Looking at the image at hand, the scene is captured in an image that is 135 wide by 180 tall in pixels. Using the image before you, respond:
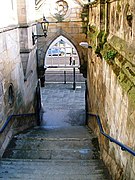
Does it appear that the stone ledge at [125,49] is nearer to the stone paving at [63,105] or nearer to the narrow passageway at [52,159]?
the narrow passageway at [52,159]

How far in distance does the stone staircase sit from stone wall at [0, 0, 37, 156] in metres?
0.43

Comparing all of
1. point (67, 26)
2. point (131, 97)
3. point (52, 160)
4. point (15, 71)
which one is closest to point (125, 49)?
point (131, 97)

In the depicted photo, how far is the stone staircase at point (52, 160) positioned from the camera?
14.4ft

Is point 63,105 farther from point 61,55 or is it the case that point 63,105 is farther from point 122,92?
point 122,92

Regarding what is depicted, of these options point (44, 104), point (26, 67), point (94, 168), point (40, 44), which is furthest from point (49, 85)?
point (94, 168)

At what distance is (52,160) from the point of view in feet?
17.4

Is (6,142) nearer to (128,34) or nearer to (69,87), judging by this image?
(128,34)

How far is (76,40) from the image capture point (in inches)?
465

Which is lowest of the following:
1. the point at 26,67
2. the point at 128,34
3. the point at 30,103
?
the point at 30,103

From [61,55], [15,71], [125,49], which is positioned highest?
[125,49]

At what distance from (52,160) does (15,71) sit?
3006mm

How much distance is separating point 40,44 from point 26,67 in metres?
3.91

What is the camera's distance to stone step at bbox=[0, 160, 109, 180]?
14.2ft

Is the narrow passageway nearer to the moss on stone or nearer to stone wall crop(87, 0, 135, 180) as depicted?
stone wall crop(87, 0, 135, 180)
